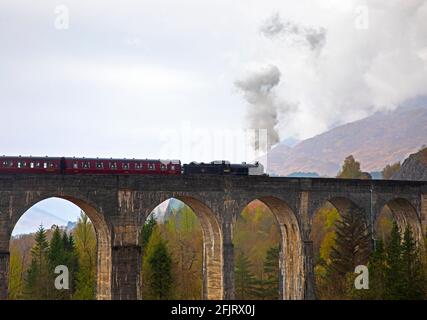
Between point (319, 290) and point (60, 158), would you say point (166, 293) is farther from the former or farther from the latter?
point (60, 158)

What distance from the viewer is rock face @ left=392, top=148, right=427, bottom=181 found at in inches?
3526

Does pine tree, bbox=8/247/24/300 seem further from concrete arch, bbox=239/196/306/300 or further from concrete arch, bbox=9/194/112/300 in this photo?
concrete arch, bbox=239/196/306/300

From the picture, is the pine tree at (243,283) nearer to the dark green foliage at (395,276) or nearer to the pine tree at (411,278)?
the dark green foliage at (395,276)

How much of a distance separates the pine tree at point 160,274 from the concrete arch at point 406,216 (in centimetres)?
2148

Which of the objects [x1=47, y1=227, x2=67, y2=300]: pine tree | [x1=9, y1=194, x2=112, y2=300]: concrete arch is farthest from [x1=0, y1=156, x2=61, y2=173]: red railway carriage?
[x1=47, y1=227, x2=67, y2=300]: pine tree

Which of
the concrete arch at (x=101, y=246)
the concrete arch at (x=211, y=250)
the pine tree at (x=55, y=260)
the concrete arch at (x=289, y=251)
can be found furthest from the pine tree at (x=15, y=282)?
the concrete arch at (x=289, y=251)

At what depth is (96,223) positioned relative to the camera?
39.6m

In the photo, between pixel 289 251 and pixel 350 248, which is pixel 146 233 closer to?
pixel 289 251

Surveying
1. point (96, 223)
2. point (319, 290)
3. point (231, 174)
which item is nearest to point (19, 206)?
point (96, 223)

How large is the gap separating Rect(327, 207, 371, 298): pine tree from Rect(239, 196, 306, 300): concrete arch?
16.1 ft

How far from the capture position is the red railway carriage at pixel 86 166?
36278mm

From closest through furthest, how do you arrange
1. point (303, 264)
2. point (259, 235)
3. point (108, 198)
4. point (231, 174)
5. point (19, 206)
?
point (19, 206) → point (108, 198) → point (231, 174) → point (303, 264) → point (259, 235)

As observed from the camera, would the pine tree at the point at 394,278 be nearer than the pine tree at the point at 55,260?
Yes

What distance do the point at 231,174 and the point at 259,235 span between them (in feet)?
196
